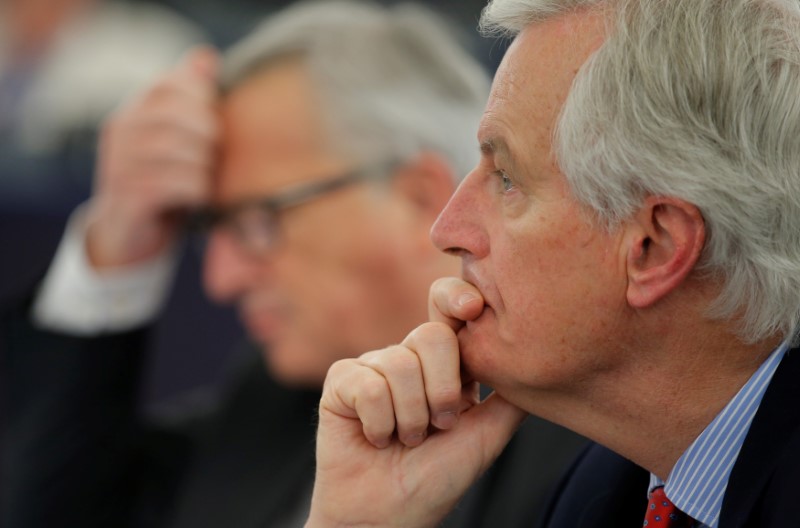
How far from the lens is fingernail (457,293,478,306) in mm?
1303

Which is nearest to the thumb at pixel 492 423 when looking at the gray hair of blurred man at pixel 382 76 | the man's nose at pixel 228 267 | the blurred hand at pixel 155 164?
the gray hair of blurred man at pixel 382 76

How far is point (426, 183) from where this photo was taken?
2430 mm

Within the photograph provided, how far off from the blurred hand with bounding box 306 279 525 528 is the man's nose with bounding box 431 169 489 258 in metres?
0.07

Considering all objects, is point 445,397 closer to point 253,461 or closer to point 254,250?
point 254,250

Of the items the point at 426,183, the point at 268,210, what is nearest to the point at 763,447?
the point at 426,183

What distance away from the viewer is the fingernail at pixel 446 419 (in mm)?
1405

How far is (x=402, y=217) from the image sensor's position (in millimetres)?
2400

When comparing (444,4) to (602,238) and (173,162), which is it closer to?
(173,162)

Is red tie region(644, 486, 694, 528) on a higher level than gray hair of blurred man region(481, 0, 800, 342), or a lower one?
lower

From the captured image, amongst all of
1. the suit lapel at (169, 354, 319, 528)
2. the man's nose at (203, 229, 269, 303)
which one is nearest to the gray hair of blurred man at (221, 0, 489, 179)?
the man's nose at (203, 229, 269, 303)

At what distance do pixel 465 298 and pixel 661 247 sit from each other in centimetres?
24

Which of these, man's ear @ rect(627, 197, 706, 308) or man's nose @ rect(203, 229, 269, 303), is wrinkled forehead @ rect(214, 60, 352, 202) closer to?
man's nose @ rect(203, 229, 269, 303)

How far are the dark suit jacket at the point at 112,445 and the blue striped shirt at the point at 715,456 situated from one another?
57.2 inches

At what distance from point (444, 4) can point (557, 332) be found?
11.1 feet
